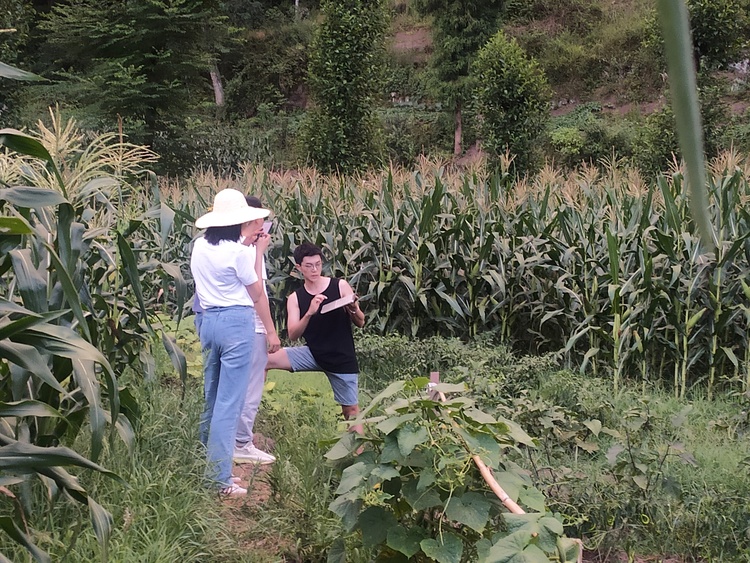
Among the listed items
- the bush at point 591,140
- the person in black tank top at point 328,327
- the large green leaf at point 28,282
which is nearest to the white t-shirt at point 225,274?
the person in black tank top at point 328,327

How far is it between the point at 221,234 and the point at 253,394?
1.07 meters

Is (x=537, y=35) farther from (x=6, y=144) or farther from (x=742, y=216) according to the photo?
(x=6, y=144)

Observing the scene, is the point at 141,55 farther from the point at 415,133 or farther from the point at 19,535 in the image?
the point at 19,535

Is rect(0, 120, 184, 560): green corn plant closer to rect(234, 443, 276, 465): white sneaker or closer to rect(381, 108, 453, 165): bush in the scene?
rect(234, 443, 276, 465): white sneaker

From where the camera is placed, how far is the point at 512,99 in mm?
10734

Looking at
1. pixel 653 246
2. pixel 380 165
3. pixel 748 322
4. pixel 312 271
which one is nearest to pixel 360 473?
pixel 312 271

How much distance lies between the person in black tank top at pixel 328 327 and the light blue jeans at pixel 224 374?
0.51 m

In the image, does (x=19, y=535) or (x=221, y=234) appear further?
(x=221, y=234)

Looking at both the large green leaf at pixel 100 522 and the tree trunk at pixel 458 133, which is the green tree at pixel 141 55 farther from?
the large green leaf at pixel 100 522

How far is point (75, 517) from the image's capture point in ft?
9.34

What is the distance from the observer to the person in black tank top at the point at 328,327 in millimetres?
4320

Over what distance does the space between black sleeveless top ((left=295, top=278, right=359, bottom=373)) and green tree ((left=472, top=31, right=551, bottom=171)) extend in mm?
7074

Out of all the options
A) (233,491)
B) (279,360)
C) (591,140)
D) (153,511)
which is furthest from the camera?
(591,140)

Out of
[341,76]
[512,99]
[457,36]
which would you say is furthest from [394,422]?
[457,36]
